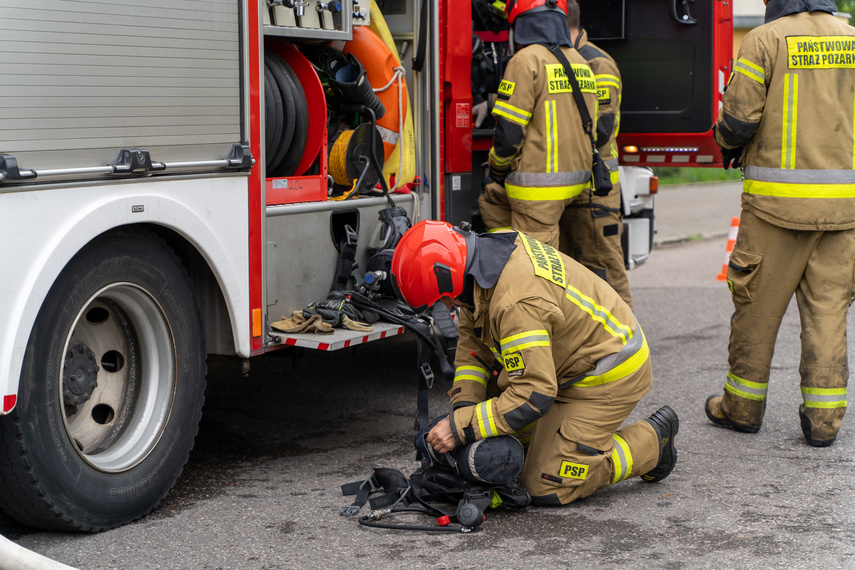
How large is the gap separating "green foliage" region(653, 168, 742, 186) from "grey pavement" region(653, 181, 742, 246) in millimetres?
383

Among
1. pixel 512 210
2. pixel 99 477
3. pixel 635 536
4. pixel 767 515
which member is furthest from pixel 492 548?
pixel 512 210

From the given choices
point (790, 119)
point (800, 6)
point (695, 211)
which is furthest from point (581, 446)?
point (695, 211)

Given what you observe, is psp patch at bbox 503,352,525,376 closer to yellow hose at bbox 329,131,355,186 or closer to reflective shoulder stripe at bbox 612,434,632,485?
reflective shoulder stripe at bbox 612,434,632,485

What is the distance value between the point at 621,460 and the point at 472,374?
0.63m

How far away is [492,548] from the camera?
3.27m

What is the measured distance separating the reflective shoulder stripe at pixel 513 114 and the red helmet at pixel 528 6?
535 millimetres

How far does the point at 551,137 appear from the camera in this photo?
16.9 ft

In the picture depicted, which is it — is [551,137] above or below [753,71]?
below

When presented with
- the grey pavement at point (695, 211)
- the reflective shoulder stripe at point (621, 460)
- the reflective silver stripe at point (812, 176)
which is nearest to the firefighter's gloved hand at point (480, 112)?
the reflective silver stripe at point (812, 176)

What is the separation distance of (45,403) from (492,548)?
1.46m

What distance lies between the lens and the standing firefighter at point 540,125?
5.06 metres

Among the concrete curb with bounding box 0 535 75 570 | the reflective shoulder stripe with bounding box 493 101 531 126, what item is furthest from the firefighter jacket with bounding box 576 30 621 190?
the concrete curb with bounding box 0 535 75 570

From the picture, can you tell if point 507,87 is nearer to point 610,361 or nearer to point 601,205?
point 601,205

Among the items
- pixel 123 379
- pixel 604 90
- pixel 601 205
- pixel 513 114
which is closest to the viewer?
pixel 123 379
